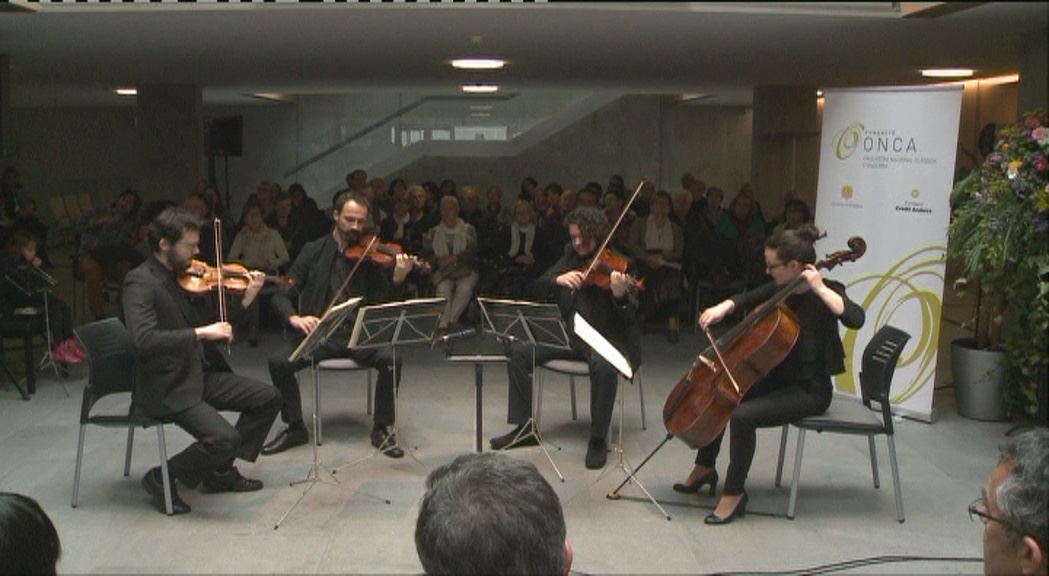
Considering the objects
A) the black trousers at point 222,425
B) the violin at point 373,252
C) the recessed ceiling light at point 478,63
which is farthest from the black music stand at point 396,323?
the recessed ceiling light at point 478,63

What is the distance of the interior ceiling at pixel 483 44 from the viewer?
4.82 metres

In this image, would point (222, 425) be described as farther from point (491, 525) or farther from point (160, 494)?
point (491, 525)

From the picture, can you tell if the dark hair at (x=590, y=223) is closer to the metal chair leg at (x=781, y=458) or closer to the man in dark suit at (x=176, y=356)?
the metal chair leg at (x=781, y=458)

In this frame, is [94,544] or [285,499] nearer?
[94,544]

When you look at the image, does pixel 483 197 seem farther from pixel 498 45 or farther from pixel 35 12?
pixel 35 12

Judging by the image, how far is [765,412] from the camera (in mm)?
4098

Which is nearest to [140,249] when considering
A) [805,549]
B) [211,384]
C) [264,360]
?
[264,360]

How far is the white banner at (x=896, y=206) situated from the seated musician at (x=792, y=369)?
157 centimetres

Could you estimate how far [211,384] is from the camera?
14.4ft

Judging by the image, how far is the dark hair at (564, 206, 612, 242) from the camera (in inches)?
196

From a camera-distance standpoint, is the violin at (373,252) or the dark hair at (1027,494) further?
the violin at (373,252)

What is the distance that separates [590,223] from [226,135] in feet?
31.3

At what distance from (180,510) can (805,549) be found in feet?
8.23

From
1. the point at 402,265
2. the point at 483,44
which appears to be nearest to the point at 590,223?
the point at 402,265
